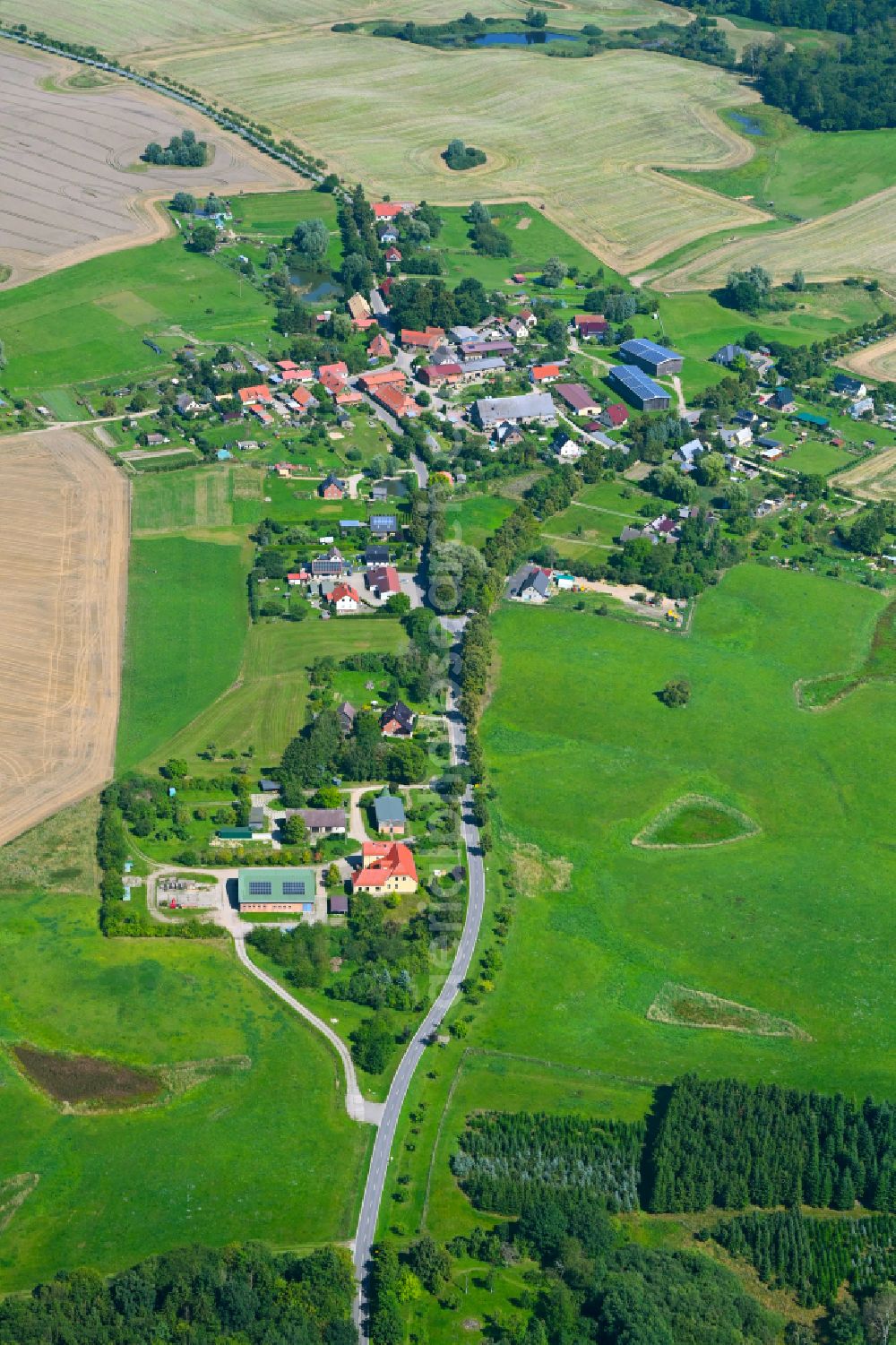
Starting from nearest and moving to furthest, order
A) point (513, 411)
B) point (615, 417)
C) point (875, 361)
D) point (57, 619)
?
point (57, 619) → point (513, 411) → point (615, 417) → point (875, 361)

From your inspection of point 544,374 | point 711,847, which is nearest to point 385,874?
point 711,847

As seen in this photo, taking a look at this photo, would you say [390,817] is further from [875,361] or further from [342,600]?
[875,361]

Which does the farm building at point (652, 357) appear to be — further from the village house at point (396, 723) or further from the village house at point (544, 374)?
the village house at point (396, 723)

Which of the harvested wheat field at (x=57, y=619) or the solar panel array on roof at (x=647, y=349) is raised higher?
the solar panel array on roof at (x=647, y=349)

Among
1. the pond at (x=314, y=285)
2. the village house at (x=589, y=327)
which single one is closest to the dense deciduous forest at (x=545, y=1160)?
the village house at (x=589, y=327)

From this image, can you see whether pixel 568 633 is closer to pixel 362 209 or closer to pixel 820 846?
pixel 820 846

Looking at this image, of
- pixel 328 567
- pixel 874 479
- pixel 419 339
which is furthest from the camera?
pixel 419 339
